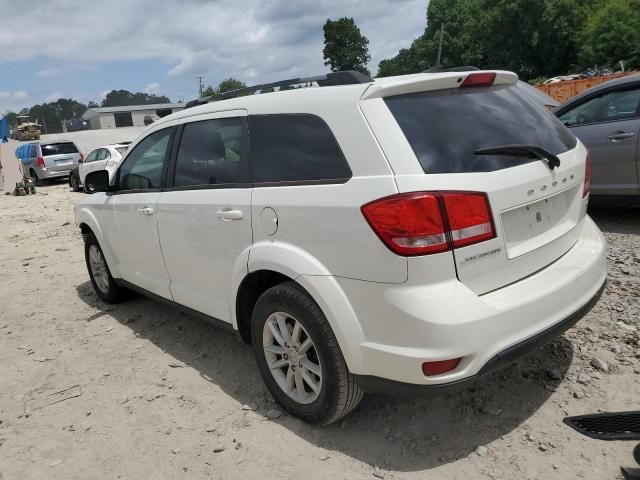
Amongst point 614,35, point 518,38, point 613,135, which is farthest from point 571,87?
point 518,38

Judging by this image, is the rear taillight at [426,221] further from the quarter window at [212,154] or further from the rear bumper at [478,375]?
the quarter window at [212,154]

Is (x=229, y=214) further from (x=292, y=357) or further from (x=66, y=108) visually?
(x=66, y=108)

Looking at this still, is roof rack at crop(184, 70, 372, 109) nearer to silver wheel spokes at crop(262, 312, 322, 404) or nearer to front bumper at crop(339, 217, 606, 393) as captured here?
front bumper at crop(339, 217, 606, 393)

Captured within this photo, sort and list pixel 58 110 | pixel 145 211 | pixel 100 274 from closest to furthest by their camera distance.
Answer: pixel 145 211
pixel 100 274
pixel 58 110

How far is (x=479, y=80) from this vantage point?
277cm

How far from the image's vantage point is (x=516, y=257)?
8.18 feet

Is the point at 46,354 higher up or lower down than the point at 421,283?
lower down

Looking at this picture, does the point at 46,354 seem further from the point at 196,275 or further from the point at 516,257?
the point at 516,257

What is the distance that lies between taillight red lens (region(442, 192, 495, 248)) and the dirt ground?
2.50 feet

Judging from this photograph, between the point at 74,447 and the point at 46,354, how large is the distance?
161 cm

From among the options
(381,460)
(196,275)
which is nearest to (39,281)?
(196,275)

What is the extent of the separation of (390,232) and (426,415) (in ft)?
4.08

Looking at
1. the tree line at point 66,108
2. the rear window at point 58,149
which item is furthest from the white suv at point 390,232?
the tree line at point 66,108

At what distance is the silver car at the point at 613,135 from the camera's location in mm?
5703
